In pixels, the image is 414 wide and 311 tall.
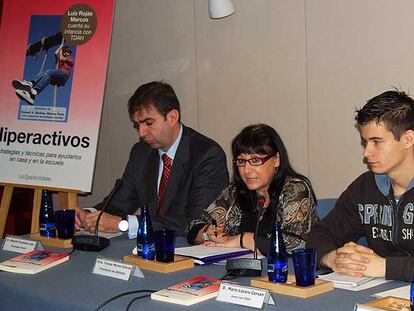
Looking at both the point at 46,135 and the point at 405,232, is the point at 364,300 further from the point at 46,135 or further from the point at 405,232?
the point at 46,135

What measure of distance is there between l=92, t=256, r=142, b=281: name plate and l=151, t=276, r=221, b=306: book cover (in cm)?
23

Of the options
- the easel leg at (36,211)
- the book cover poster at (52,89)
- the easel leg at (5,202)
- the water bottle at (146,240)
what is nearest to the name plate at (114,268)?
the water bottle at (146,240)

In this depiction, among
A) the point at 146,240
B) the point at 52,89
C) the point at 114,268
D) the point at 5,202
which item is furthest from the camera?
the point at 5,202

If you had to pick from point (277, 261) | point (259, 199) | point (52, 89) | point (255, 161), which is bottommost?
point (277, 261)

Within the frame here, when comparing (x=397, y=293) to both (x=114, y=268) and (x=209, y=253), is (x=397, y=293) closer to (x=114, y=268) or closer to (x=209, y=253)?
(x=209, y=253)

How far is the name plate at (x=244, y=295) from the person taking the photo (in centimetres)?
207

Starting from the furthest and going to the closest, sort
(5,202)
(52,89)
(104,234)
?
→ 1. (5,202)
2. (52,89)
3. (104,234)

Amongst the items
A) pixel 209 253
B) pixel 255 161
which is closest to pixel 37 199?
pixel 255 161

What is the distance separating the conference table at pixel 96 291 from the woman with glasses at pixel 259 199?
385 millimetres

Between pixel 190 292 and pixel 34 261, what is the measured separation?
2.71ft

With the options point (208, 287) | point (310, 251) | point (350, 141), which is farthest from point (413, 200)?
point (350, 141)

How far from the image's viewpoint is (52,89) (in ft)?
15.2

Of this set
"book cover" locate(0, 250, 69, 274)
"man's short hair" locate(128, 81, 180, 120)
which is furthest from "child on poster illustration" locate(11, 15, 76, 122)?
"book cover" locate(0, 250, 69, 274)

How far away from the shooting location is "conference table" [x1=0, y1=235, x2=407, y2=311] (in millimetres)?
2123
